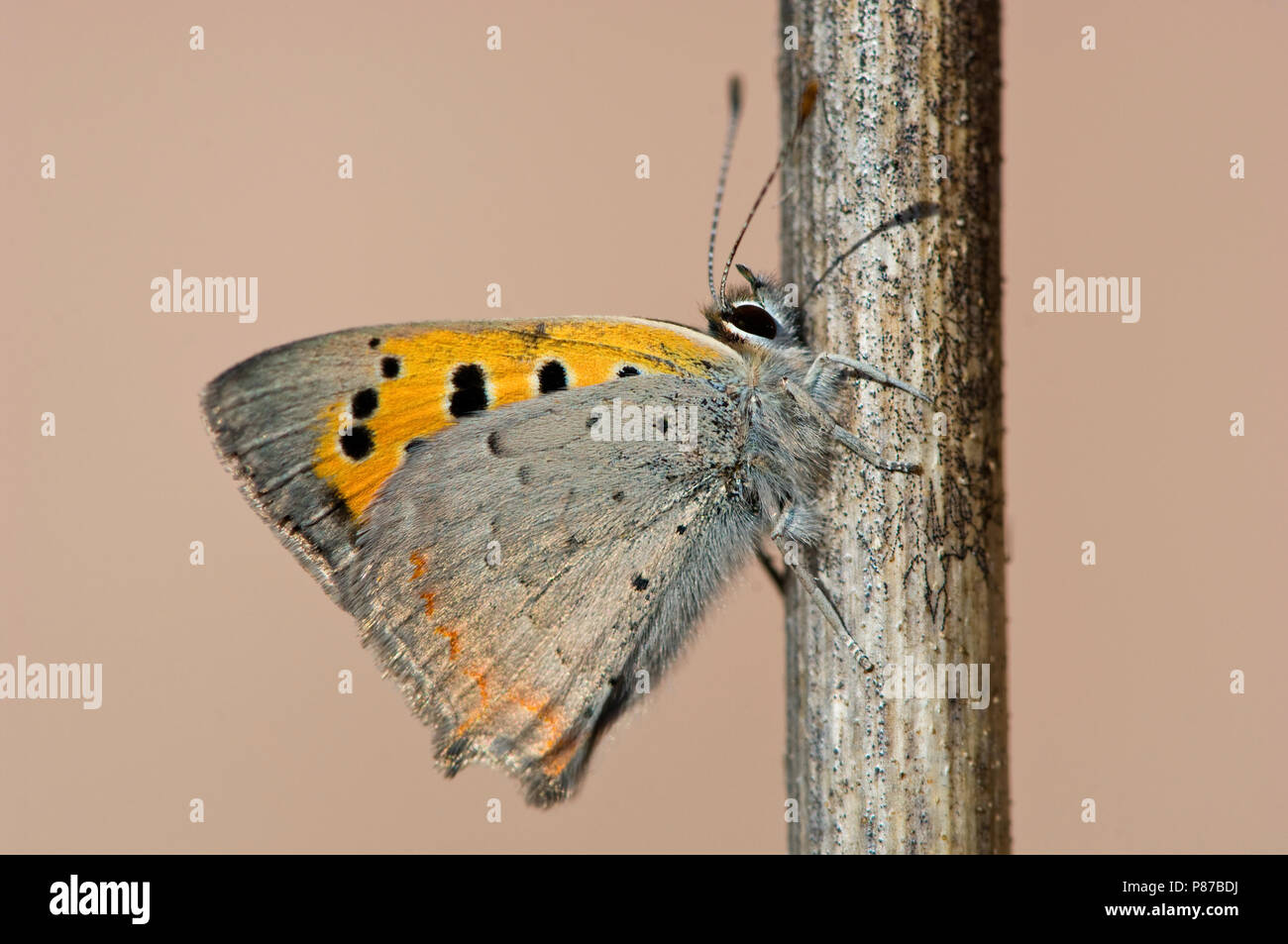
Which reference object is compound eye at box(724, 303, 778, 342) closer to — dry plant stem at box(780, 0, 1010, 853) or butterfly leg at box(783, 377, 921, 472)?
butterfly leg at box(783, 377, 921, 472)

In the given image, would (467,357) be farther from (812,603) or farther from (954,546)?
(954,546)

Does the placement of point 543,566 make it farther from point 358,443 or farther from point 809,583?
point 809,583

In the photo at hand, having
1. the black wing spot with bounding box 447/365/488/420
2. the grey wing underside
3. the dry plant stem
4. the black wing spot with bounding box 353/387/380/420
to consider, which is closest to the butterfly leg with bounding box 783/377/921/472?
the dry plant stem

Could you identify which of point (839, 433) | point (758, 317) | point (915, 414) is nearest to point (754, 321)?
point (758, 317)

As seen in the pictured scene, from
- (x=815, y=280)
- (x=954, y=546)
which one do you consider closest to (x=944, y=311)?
(x=815, y=280)

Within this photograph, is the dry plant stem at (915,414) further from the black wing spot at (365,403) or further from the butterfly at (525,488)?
the black wing spot at (365,403)
